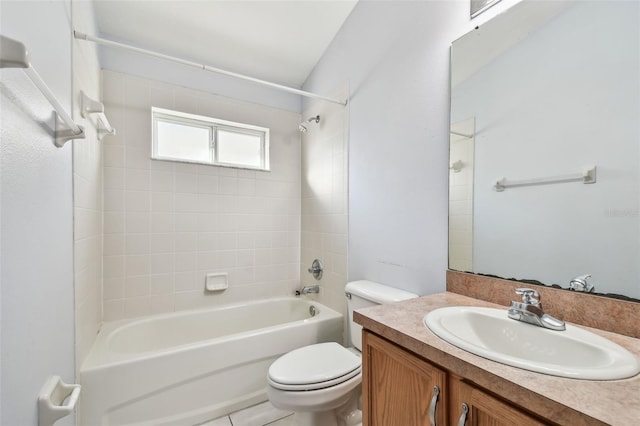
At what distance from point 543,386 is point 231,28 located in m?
2.53

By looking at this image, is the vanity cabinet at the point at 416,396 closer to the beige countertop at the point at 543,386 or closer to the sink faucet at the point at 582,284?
the beige countertop at the point at 543,386

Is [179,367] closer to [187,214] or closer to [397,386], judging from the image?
[187,214]

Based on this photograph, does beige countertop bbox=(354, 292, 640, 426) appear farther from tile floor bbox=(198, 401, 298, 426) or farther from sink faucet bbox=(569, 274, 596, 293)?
tile floor bbox=(198, 401, 298, 426)

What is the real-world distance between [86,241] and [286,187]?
62.0 inches

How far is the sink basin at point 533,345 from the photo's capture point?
0.59 meters

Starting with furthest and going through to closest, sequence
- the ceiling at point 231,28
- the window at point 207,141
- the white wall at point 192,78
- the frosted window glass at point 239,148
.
→ the frosted window glass at point 239,148, the window at point 207,141, the white wall at point 192,78, the ceiling at point 231,28

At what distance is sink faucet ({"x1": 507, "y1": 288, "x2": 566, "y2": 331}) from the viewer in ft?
2.69

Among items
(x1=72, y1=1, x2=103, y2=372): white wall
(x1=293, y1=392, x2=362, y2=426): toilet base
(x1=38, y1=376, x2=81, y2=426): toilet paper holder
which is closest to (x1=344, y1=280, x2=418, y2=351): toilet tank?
(x1=293, y1=392, x2=362, y2=426): toilet base

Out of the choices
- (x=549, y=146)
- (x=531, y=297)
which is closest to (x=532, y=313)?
(x=531, y=297)

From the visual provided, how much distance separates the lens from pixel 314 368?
1386 millimetres

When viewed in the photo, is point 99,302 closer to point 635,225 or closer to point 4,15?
point 4,15

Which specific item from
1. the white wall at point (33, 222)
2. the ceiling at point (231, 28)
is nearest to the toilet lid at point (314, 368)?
the white wall at point (33, 222)

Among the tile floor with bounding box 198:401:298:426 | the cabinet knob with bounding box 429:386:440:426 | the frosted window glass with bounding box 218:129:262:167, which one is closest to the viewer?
the cabinet knob with bounding box 429:386:440:426

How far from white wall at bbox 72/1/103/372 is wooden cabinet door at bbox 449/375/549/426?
5.15 ft
